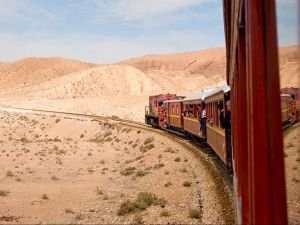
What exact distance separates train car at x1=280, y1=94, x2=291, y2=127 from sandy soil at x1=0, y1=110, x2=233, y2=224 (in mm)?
8748

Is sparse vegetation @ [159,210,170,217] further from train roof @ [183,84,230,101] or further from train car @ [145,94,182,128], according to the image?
train car @ [145,94,182,128]

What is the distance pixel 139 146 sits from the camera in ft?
118

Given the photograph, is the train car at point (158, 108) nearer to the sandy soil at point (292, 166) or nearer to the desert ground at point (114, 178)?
the desert ground at point (114, 178)

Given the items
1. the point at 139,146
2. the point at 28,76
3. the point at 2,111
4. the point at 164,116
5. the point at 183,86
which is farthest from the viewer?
the point at 28,76

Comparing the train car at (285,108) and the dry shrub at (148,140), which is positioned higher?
the train car at (285,108)

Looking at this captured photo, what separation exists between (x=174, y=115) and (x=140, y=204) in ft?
70.4

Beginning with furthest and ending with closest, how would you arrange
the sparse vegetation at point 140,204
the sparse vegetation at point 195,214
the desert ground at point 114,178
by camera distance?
the sparse vegetation at point 140,204, the desert ground at point 114,178, the sparse vegetation at point 195,214

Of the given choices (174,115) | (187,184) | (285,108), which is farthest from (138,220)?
(174,115)

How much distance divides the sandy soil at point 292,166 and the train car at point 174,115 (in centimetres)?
2968

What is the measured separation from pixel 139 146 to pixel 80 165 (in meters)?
6.92

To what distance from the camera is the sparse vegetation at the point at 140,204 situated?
14.2 meters

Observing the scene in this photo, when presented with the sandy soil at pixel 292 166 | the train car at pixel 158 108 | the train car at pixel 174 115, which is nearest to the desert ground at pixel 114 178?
the sandy soil at pixel 292 166

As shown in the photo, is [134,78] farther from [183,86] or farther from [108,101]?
[108,101]

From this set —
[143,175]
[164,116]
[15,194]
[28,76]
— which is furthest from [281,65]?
[28,76]
